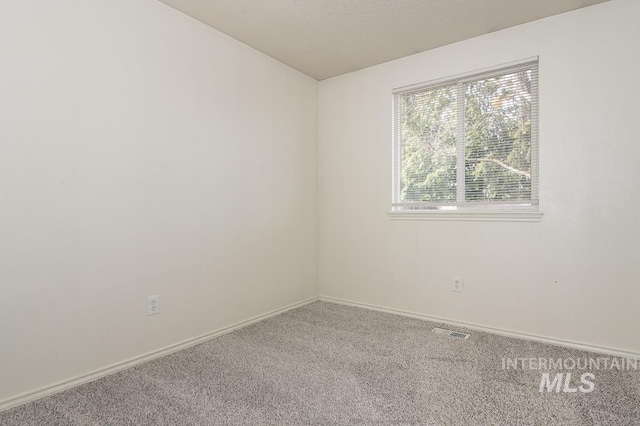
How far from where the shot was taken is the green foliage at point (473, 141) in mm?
2631

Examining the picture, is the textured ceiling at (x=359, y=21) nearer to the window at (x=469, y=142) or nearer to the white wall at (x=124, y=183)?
the white wall at (x=124, y=183)

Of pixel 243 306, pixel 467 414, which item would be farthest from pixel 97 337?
pixel 467 414

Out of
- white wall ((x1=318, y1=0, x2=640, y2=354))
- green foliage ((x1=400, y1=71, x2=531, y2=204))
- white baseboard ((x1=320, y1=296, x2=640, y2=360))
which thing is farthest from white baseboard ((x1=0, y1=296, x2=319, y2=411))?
green foliage ((x1=400, y1=71, x2=531, y2=204))

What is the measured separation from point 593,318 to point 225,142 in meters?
2.78

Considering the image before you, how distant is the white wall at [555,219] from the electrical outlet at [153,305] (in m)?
1.84

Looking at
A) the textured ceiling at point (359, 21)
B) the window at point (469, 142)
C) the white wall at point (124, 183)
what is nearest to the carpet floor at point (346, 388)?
the white wall at point (124, 183)

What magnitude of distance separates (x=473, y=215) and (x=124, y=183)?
7.89ft

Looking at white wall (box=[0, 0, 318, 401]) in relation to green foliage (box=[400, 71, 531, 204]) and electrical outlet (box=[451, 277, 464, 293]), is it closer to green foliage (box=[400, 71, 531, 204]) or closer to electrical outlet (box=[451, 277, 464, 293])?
green foliage (box=[400, 71, 531, 204])

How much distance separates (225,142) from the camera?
2.72 metres

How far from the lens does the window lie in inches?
103

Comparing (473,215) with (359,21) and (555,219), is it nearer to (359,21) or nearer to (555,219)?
(555,219)

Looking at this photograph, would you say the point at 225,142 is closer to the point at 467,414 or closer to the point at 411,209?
the point at 411,209

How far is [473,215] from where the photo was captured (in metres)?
2.76

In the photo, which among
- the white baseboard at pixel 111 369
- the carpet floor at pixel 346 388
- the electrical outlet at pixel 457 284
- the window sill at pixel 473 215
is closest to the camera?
the carpet floor at pixel 346 388
